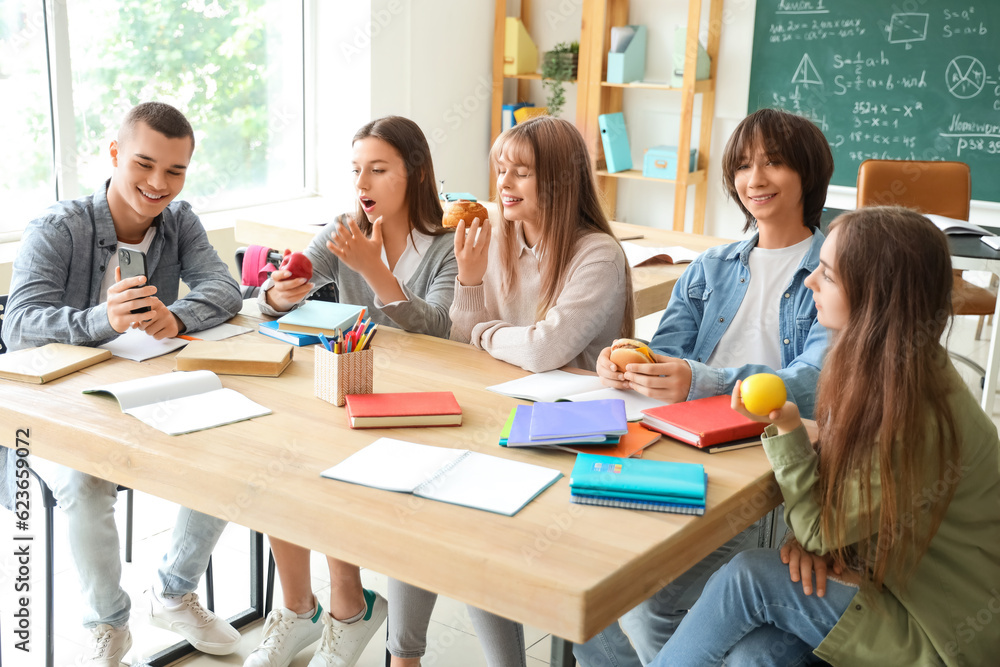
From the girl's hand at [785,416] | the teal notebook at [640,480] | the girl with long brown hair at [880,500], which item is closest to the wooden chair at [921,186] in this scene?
the girl with long brown hair at [880,500]

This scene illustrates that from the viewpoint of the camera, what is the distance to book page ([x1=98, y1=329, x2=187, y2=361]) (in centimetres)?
175

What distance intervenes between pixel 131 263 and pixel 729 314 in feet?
3.90

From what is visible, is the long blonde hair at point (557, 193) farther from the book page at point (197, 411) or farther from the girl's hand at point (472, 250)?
the book page at point (197, 411)

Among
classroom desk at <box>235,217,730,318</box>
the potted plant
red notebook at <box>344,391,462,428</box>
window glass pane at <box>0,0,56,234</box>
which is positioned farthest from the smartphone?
the potted plant

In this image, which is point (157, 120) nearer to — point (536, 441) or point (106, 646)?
point (106, 646)

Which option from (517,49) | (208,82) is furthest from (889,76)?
(208,82)

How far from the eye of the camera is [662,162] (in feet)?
16.3

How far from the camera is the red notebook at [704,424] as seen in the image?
1.37 meters

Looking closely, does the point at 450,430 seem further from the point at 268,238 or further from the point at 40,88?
the point at 40,88

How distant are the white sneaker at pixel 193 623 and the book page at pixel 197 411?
2.12 ft

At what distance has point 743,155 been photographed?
6.04 ft

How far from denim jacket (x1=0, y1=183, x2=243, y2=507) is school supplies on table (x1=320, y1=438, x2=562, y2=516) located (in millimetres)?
756

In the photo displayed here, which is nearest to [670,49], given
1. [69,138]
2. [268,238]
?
[268,238]

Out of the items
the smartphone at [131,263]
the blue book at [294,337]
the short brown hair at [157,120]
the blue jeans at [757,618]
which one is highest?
the short brown hair at [157,120]
